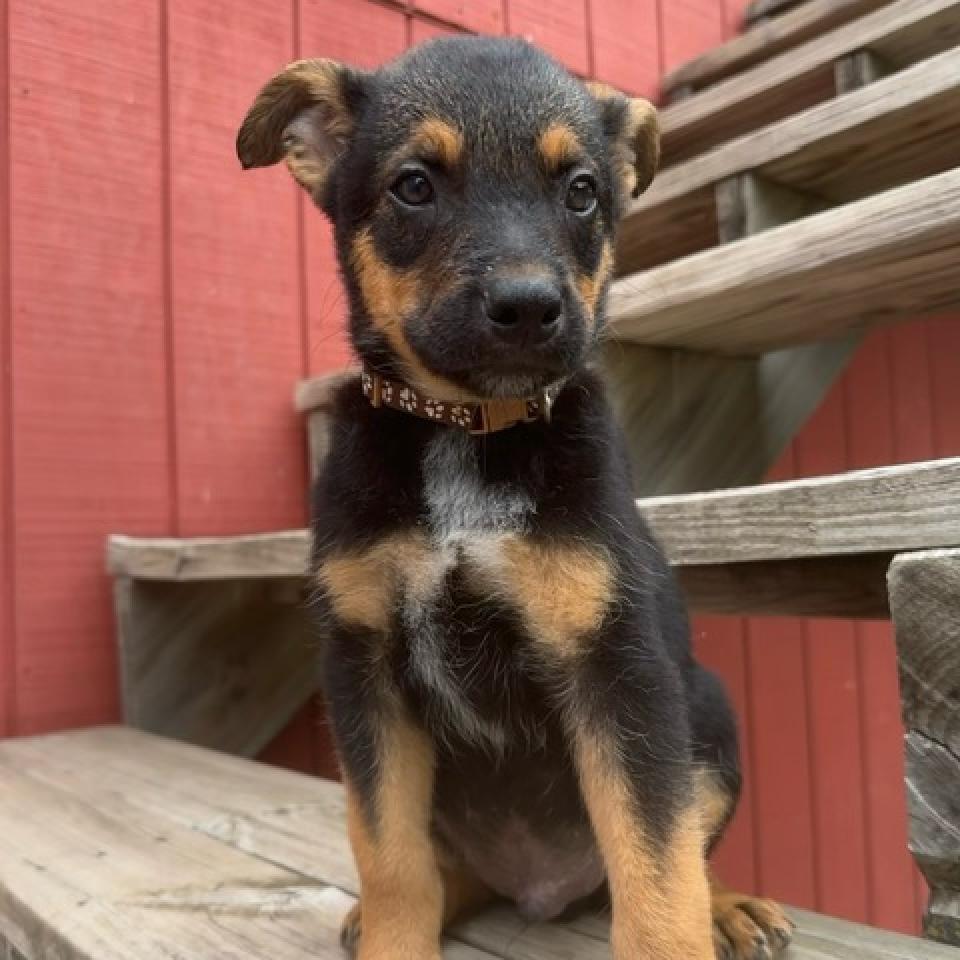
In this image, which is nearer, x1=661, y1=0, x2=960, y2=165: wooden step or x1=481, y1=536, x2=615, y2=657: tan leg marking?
x1=481, y1=536, x2=615, y2=657: tan leg marking

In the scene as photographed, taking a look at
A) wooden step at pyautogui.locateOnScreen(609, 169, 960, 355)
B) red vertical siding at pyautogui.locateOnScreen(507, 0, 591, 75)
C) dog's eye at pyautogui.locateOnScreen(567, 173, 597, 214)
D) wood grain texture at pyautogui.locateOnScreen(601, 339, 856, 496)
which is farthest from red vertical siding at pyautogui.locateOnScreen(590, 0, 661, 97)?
dog's eye at pyautogui.locateOnScreen(567, 173, 597, 214)

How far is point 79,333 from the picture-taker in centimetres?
295

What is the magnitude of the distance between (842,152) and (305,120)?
51.4 inches

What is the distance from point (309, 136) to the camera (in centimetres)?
175

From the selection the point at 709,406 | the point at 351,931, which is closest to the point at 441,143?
the point at 351,931

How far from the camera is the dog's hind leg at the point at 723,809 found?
4.77ft

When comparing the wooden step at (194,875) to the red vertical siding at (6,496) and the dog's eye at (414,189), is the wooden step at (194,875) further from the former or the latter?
the dog's eye at (414,189)

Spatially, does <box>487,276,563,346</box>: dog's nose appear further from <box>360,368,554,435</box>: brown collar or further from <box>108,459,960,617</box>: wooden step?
<box>108,459,960,617</box>: wooden step

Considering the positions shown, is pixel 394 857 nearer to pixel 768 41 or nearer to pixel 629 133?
pixel 629 133

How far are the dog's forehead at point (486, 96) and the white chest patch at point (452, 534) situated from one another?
43 centimetres

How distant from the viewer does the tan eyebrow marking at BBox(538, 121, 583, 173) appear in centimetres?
149

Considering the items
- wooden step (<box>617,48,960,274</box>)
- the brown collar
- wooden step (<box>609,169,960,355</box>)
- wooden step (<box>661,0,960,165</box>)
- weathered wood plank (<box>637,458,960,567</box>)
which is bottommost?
weathered wood plank (<box>637,458,960,567</box>)

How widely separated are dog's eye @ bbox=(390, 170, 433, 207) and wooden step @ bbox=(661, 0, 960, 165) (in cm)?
194

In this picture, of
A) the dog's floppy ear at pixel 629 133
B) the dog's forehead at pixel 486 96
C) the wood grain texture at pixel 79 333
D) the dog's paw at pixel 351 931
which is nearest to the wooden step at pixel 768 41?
the wood grain texture at pixel 79 333
